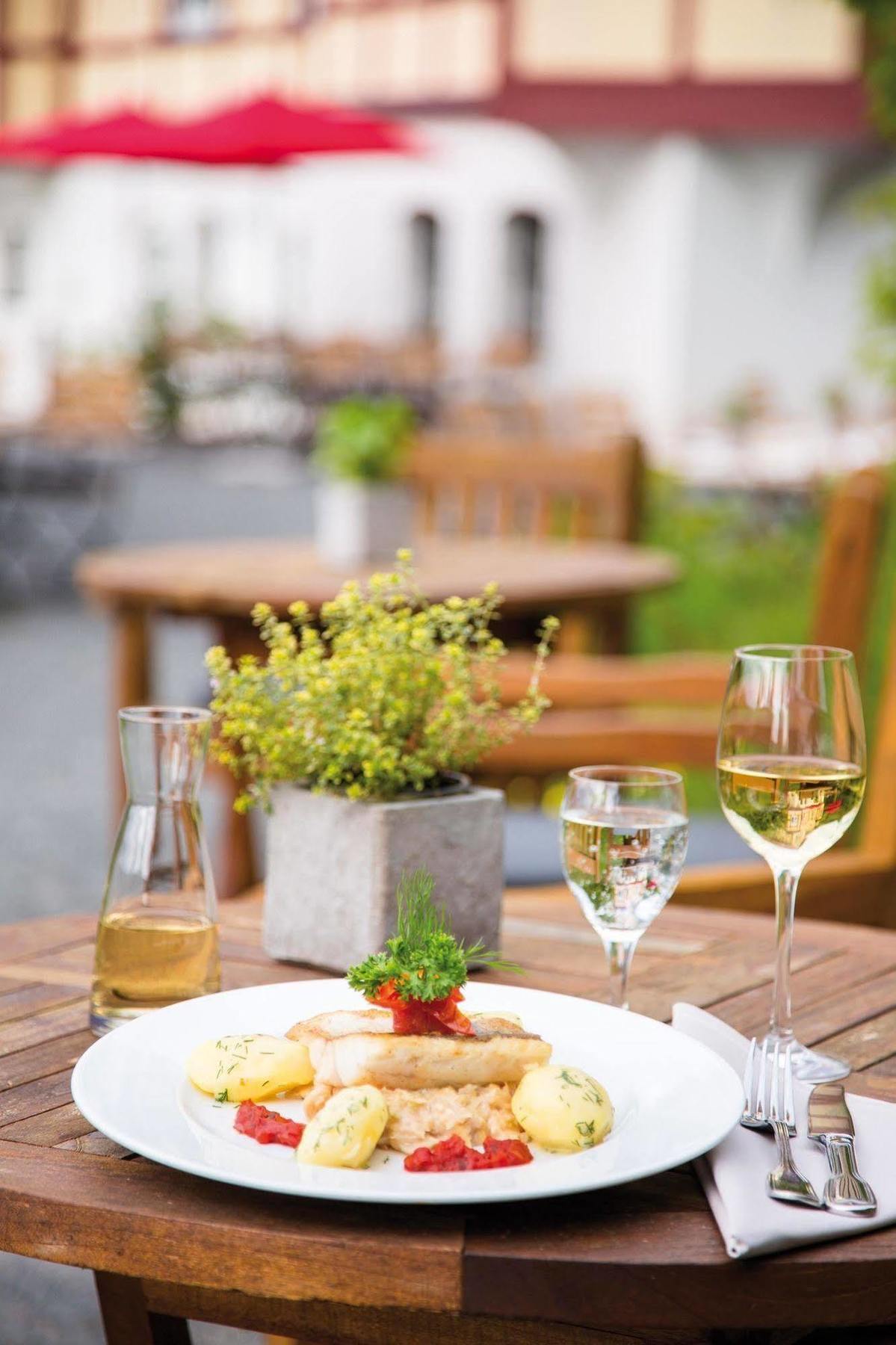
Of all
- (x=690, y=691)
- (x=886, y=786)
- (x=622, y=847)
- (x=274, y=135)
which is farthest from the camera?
(x=274, y=135)

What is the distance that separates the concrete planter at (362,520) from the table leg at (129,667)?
0.43 meters

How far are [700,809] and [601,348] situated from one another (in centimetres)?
1249

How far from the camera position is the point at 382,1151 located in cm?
97

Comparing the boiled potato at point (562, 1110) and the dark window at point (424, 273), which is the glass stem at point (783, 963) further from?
the dark window at point (424, 273)

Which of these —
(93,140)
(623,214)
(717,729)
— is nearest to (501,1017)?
(717,729)

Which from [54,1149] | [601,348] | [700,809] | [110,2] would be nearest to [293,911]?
[54,1149]

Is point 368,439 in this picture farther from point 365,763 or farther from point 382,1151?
point 382,1151

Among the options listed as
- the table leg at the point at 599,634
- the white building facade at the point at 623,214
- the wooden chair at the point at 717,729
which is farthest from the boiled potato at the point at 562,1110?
the white building facade at the point at 623,214

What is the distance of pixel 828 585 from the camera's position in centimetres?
283

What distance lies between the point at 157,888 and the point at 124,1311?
1.33 feet

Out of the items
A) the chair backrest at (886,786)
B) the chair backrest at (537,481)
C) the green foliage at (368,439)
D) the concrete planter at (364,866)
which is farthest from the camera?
the chair backrest at (537,481)

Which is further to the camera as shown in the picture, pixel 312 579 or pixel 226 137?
pixel 226 137

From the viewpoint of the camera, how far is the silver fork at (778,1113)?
0.94 meters

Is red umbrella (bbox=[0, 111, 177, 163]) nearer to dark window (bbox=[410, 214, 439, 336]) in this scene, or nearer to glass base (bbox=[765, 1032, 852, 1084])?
glass base (bbox=[765, 1032, 852, 1084])
